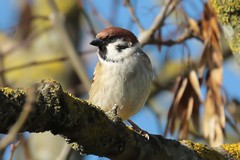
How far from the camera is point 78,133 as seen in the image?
2004 millimetres

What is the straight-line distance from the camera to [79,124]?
199cm

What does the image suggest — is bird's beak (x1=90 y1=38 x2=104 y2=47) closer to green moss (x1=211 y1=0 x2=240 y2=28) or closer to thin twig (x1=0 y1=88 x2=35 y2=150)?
green moss (x1=211 y1=0 x2=240 y2=28)

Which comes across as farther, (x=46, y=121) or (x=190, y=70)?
(x=190, y=70)

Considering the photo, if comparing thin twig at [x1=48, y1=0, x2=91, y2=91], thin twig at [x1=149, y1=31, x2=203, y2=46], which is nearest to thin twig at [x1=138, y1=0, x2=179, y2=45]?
thin twig at [x1=149, y1=31, x2=203, y2=46]

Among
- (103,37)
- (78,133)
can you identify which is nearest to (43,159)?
(103,37)

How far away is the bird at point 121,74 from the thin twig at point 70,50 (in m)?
0.37

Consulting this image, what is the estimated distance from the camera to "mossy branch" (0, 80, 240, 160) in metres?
1.83

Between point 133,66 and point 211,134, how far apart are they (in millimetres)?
599

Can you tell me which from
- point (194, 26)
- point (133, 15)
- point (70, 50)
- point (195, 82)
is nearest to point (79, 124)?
point (195, 82)

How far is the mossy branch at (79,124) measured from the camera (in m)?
1.83

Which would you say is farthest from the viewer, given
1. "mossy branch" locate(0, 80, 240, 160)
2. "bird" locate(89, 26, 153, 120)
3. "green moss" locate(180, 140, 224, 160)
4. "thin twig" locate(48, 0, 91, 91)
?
"thin twig" locate(48, 0, 91, 91)

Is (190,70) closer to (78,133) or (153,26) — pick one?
(153,26)

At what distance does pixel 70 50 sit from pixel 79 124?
7.45ft

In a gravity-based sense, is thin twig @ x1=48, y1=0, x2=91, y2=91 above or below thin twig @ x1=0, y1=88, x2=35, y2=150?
above
